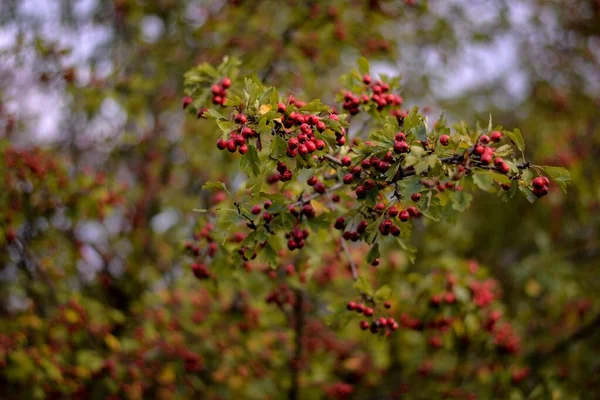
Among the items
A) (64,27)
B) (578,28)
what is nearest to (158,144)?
(64,27)

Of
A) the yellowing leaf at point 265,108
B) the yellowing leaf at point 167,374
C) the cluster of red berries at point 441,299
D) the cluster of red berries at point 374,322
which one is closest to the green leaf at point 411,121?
the yellowing leaf at point 265,108

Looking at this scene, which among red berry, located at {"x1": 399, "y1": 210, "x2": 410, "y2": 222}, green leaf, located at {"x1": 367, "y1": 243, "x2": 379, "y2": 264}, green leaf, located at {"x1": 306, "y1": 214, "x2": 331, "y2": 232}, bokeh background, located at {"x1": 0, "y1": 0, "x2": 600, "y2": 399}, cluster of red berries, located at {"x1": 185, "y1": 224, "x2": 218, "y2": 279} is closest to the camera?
red berry, located at {"x1": 399, "y1": 210, "x2": 410, "y2": 222}

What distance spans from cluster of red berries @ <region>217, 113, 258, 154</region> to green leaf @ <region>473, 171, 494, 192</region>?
3.31 ft

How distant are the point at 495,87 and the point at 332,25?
195 inches

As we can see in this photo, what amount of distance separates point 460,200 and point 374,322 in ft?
3.01

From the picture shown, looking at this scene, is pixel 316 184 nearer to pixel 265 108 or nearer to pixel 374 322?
pixel 265 108

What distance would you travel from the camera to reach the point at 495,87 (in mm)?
9391

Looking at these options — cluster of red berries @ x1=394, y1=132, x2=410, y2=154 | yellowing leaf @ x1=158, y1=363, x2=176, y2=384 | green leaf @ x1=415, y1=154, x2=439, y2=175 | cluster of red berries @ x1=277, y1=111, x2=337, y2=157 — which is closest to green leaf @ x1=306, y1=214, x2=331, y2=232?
cluster of red berries @ x1=277, y1=111, x2=337, y2=157

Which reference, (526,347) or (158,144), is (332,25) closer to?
(158,144)

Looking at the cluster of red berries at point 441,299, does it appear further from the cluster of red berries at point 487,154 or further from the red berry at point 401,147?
the red berry at point 401,147

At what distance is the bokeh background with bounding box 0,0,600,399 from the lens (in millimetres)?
5105

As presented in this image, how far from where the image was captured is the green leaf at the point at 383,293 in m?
3.18

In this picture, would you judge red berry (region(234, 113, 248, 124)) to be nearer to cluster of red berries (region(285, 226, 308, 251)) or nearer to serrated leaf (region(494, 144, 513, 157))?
cluster of red berries (region(285, 226, 308, 251))

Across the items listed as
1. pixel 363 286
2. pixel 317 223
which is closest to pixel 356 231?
pixel 317 223
